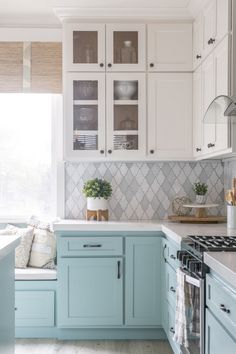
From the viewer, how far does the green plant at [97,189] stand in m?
4.06

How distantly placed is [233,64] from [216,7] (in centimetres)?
54

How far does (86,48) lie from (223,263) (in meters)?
2.57

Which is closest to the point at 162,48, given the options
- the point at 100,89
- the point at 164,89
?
the point at 164,89

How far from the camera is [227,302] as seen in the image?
6.17 ft

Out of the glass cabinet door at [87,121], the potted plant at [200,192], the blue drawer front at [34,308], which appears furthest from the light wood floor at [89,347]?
the glass cabinet door at [87,121]

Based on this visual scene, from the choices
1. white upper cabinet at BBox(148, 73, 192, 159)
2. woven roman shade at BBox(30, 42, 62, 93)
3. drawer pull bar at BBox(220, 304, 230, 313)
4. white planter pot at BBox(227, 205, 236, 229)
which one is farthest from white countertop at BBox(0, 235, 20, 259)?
woven roman shade at BBox(30, 42, 62, 93)

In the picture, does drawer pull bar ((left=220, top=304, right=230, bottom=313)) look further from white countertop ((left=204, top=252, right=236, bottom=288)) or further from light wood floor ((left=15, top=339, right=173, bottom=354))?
light wood floor ((left=15, top=339, right=173, bottom=354))

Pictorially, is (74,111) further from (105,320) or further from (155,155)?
(105,320)

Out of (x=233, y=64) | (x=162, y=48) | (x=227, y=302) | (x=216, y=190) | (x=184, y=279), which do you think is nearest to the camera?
(x=227, y=302)

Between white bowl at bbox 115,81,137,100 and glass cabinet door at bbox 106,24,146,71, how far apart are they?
0.37 ft

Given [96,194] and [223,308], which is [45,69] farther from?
[223,308]

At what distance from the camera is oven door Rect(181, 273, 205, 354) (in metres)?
2.31

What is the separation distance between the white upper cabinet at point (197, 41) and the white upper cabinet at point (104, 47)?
402mm

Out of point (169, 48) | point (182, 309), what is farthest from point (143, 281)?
point (169, 48)
